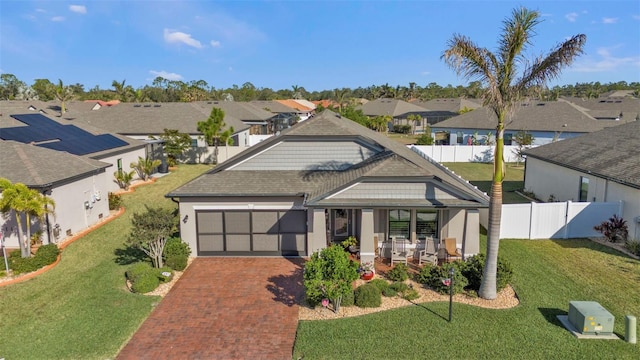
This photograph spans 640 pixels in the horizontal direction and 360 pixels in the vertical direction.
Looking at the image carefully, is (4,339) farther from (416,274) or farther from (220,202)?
(416,274)

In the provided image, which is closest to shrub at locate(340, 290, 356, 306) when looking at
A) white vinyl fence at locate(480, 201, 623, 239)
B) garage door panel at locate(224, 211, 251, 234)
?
garage door panel at locate(224, 211, 251, 234)

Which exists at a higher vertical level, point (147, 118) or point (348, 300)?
point (147, 118)

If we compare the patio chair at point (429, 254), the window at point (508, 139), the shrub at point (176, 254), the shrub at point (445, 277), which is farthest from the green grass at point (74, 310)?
the window at point (508, 139)

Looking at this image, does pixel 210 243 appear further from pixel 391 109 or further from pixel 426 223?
pixel 391 109

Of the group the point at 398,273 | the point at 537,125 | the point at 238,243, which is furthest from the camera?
the point at 537,125

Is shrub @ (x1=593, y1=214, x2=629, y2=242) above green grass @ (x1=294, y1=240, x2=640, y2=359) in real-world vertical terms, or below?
above

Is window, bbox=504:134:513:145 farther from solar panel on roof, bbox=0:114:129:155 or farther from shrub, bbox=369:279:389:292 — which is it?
solar panel on roof, bbox=0:114:129:155

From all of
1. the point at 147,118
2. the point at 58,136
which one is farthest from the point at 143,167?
the point at 147,118
